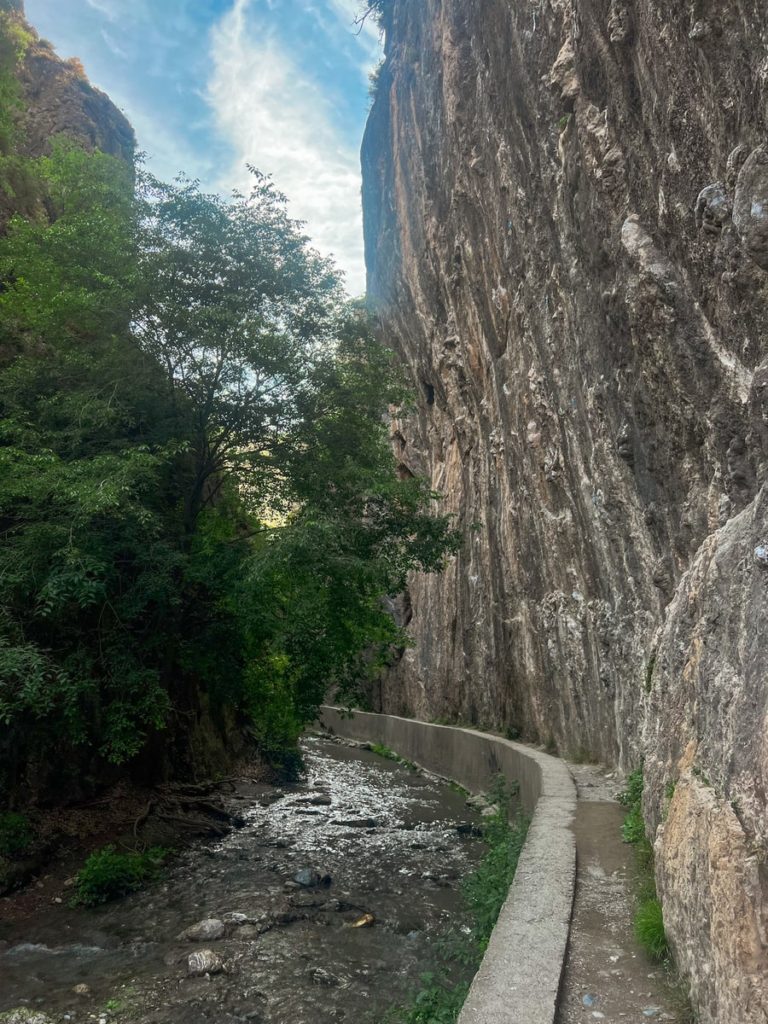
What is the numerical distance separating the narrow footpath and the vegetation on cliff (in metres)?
5.64

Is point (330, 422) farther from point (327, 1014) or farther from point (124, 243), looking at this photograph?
point (327, 1014)

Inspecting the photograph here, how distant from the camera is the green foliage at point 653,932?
4246 millimetres

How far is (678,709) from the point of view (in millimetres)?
4906

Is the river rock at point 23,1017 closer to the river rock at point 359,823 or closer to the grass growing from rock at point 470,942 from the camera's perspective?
the grass growing from rock at point 470,942

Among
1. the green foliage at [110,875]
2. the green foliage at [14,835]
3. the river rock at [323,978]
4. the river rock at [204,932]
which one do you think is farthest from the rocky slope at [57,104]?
the river rock at [323,978]

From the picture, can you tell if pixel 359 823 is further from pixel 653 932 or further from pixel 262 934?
pixel 653 932

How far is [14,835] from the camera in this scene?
10.2 metres

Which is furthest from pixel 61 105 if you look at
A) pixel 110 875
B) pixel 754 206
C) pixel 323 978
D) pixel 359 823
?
pixel 323 978

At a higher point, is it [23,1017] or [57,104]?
[57,104]

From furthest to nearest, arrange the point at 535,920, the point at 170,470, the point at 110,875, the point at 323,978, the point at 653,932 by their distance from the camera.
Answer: the point at 170,470
the point at 110,875
the point at 323,978
the point at 535,920
the point at 653,932

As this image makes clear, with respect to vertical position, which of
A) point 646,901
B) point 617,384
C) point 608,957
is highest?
point 617,384

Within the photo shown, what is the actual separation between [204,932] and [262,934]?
615 millimetres

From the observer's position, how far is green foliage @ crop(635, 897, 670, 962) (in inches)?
167

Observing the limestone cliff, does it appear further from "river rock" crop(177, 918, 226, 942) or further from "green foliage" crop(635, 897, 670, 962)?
"green foliage" crop(635, 897, 670, 962)
